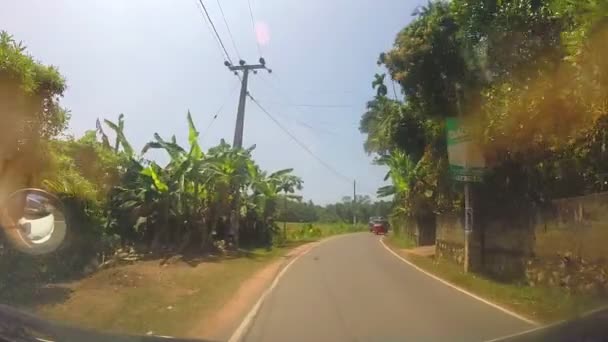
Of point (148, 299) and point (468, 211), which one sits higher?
point (468, 211)

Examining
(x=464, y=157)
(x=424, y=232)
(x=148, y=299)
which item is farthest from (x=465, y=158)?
(x=424, y=232)

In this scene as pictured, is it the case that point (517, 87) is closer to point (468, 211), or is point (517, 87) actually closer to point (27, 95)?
point (468, 211)

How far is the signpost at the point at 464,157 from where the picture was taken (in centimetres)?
1692

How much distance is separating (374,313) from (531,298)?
391 cm

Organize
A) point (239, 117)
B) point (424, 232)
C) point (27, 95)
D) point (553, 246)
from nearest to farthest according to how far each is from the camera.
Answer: point (27, 95) < point (553, 246) < point (239, 117) < point (424, 232)

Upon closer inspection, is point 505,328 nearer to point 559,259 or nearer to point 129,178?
point 559,259

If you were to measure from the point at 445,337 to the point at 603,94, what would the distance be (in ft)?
12.3

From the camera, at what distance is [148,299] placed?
39.2ft

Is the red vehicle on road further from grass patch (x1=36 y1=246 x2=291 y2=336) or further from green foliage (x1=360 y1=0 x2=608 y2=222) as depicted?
grass patch (x1=36 y1=246 x2=291 y2=336)

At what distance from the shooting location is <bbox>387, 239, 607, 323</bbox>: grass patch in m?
10.6

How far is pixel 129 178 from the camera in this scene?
24.9m

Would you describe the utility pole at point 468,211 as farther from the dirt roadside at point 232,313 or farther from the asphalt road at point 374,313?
the dirt roadside at point 232,313

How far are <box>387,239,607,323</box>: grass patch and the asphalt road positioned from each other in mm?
535

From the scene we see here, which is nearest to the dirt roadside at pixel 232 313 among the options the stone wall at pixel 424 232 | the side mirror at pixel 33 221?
the side mirror at pixel 33 221
